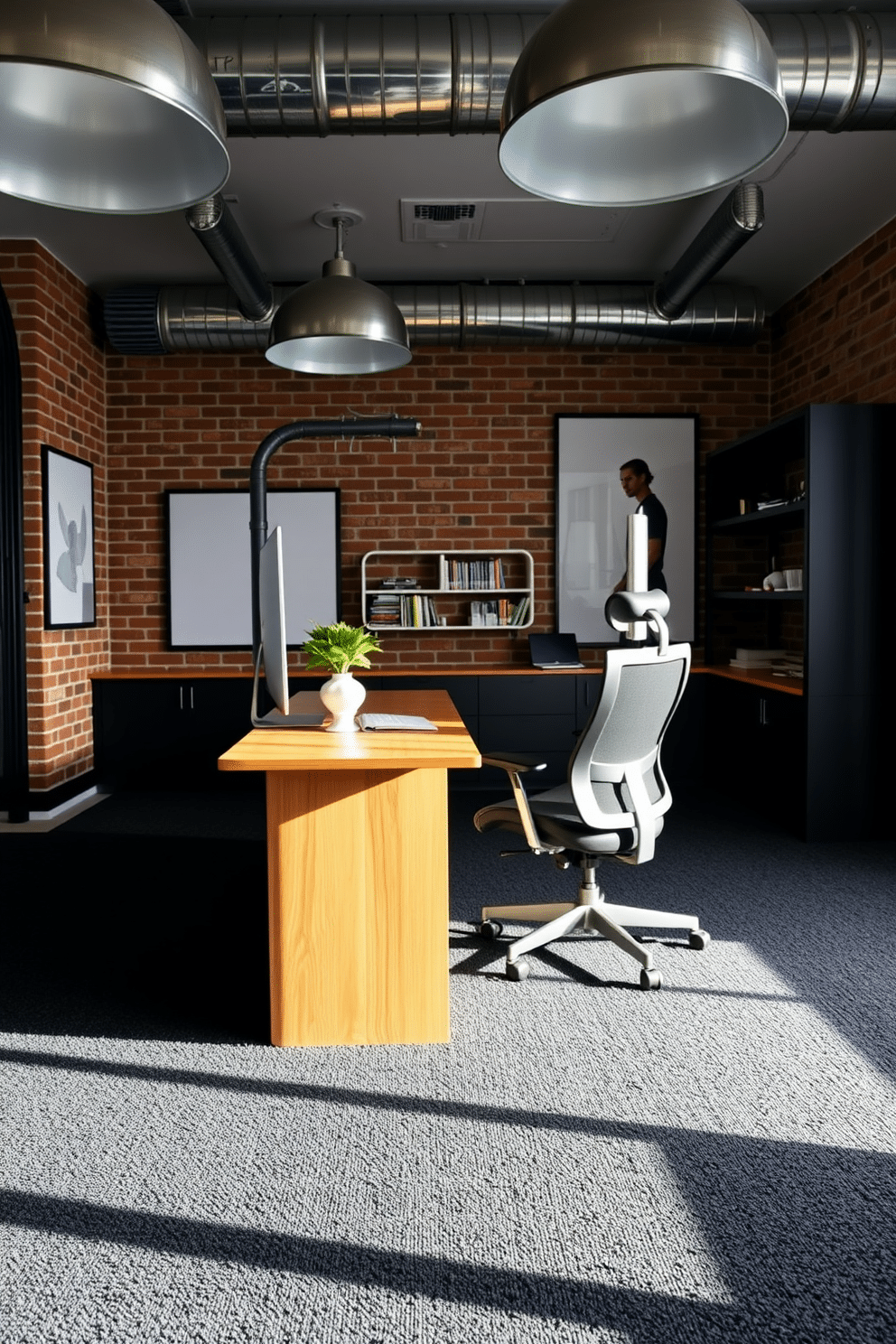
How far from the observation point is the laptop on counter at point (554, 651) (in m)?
6.66

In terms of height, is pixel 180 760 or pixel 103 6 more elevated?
pixel 103 6

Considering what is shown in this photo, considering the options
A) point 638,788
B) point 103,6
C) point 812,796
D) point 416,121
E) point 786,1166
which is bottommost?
point 786,1166

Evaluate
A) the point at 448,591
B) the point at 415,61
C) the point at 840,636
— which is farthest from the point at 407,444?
the point at 415,61

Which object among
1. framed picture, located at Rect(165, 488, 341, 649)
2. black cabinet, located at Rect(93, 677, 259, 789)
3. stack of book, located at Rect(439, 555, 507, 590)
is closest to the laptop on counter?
stack of book, located at Rect(439, 555, 507, 590)

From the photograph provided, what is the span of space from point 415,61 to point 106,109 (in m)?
1.85

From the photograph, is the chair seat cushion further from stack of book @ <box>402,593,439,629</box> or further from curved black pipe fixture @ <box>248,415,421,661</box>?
stack of book @ <box>402,593,439,629</box>

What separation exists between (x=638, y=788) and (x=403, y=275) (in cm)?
432

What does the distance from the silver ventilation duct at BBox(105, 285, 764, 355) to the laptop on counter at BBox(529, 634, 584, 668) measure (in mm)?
1964

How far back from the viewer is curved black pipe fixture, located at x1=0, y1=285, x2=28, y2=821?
554 centimetres

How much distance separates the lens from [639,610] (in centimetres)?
306

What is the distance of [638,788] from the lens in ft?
10.9

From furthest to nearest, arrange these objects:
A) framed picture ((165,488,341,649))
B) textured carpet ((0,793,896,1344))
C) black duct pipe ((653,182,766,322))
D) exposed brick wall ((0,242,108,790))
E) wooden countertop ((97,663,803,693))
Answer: framed picture ((165,488,341,649)) < wooden countertop ((97,663,803,693)) < exposed brick wall ((0,242,108,790)) < black duct pipe ((653,182,766,322)) < textured carpet ((0,793,896,1344))

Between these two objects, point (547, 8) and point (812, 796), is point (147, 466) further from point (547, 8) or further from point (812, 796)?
point (812, 796)

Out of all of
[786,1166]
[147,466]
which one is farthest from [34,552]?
[786,1166]
